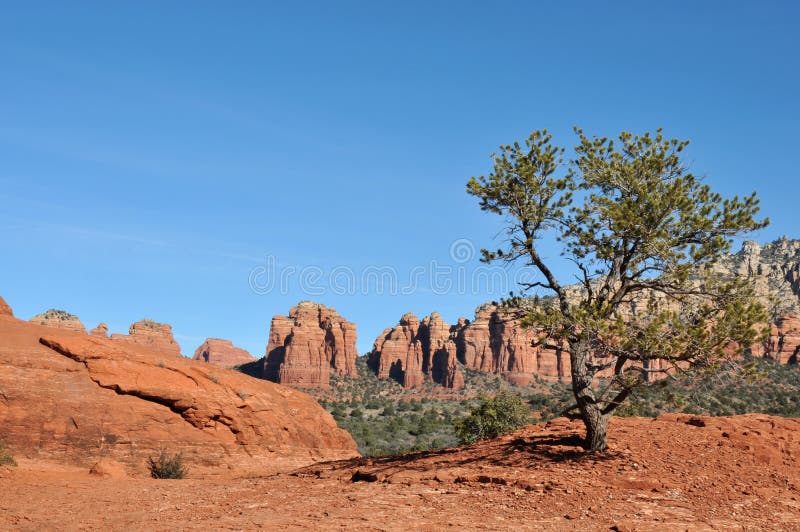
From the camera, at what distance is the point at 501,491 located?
13.9 metres

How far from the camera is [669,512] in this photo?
41.3ft

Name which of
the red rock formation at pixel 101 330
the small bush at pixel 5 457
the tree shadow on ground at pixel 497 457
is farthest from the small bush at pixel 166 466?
the red rock formation at pixel 101 330

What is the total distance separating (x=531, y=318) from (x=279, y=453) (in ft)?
53.5

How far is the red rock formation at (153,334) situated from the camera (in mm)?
152125

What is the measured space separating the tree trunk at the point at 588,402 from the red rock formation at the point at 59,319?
115139mm

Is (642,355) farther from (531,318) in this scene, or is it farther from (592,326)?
(531,318)

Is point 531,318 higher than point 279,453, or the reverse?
point 531,318

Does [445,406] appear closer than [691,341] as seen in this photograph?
No

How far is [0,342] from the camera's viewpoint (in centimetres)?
2295

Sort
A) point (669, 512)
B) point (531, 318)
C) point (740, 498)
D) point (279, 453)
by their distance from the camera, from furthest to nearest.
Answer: point (279, 453), point (531, 318), point (740, 498), point (669, 512)

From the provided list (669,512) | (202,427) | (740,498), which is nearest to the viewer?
(669,512)

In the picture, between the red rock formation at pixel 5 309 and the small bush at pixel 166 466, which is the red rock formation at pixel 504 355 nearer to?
the red rock formation at pixel 5 309

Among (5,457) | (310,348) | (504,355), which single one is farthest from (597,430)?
(310,348)

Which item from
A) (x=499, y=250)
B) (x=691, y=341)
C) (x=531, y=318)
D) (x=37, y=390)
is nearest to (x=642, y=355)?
(x=691, y=341)
